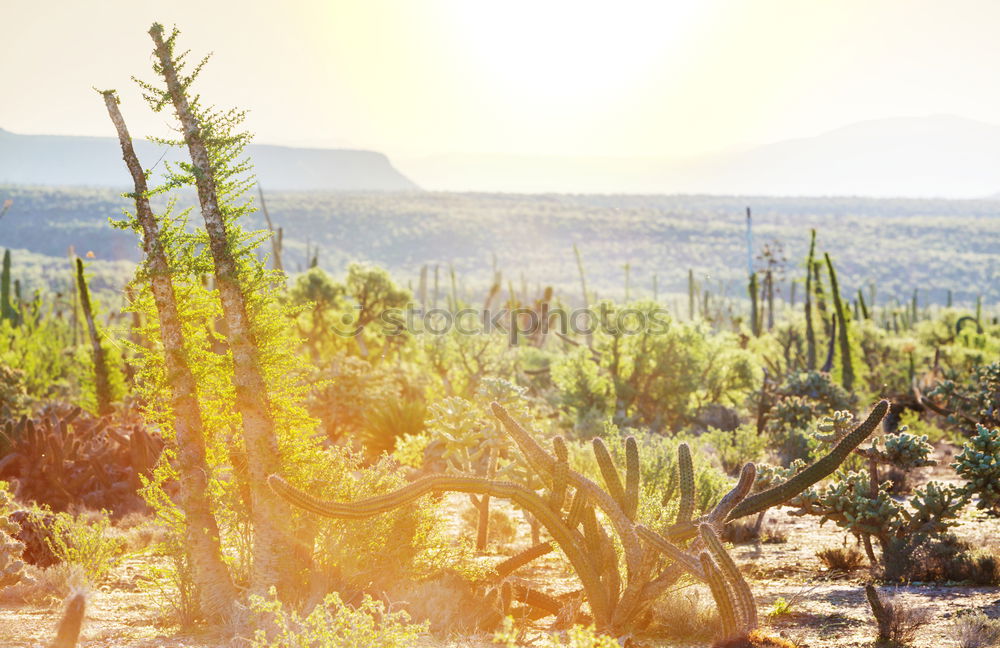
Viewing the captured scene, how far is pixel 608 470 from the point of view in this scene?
309 inches

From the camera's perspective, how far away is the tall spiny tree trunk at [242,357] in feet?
26.3

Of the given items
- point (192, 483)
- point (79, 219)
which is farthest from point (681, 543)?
point (79, 219)

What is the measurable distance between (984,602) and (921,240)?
155674mm

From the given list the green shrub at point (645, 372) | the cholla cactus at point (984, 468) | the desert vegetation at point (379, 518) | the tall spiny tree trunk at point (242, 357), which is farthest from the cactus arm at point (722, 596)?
the green shrub at point (645, 372)

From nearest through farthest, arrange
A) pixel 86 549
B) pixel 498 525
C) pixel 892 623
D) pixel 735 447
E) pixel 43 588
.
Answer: pixel 892 623
pixel 43 588
pixel 86 549
pixel 498 525
pixel 735 447

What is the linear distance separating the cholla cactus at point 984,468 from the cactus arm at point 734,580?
4066mm

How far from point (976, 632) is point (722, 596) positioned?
7.67ft

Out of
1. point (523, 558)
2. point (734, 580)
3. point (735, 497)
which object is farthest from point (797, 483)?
point (523, 558)

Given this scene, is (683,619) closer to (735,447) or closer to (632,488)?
(632,488)

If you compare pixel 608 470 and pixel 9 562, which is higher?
pixel 608 470

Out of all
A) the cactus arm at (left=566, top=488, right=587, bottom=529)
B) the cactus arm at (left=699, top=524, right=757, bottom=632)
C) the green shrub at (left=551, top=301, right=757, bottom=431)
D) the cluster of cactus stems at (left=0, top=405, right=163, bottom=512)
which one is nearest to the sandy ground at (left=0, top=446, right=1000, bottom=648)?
the cactus arm at (left=566, top=488, right=587, bottom=529)

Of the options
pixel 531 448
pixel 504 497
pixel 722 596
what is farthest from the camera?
pixel 531 448

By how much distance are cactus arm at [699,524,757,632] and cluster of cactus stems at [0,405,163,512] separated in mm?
7856

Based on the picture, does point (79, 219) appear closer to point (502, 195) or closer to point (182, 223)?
point (502, 195)
